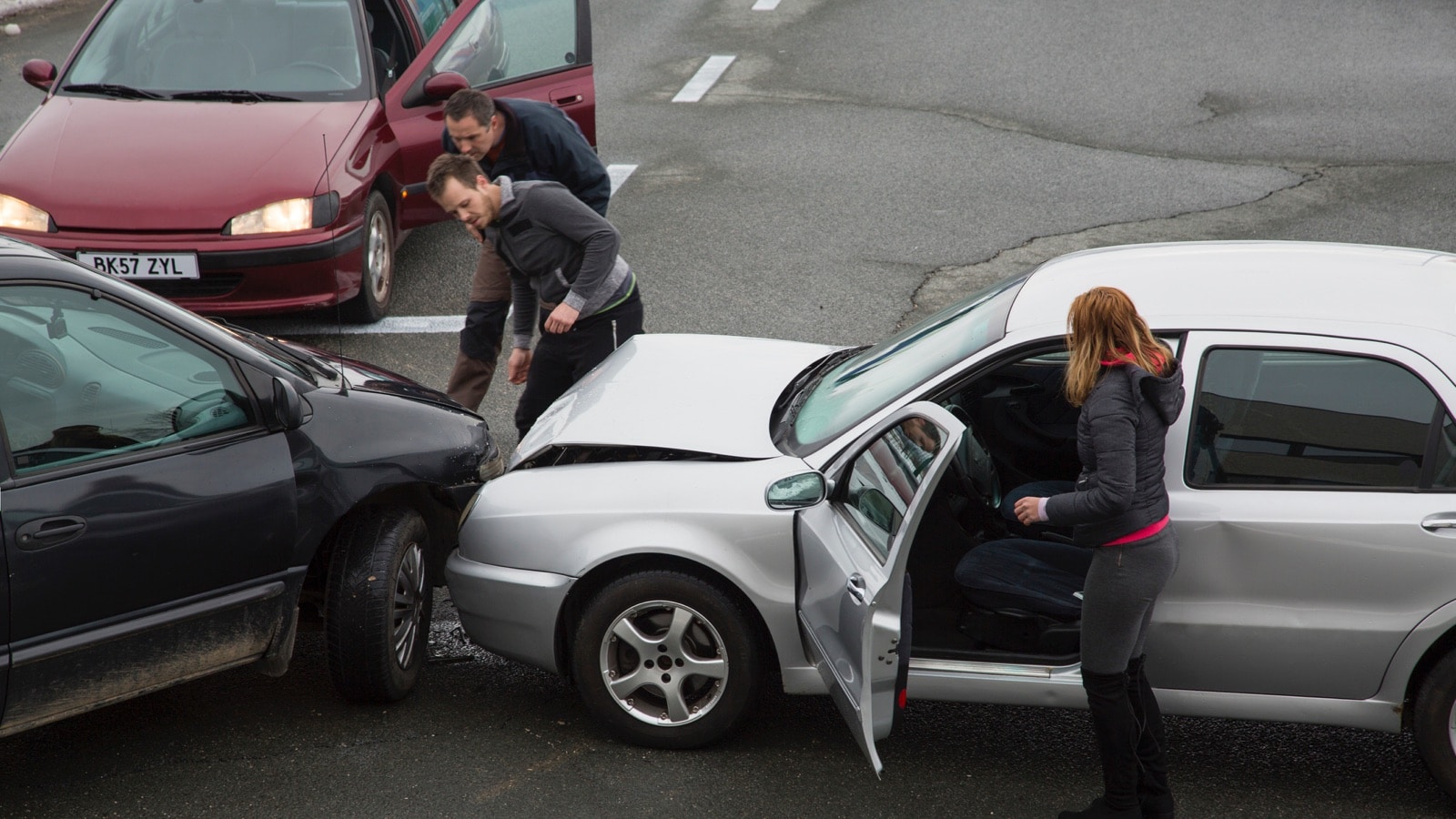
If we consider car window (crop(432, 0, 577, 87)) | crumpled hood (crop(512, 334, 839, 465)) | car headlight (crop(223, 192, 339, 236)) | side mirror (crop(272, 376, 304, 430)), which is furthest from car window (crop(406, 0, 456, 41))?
side mirror (crop(272, 376, 304, 430))

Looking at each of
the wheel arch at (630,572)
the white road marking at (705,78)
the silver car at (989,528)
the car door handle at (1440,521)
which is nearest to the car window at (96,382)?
the silver car at (989,528)

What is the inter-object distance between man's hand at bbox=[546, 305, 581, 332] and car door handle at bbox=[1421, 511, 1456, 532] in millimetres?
3221

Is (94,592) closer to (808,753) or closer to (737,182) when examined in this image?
(808,753)

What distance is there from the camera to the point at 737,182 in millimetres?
10711

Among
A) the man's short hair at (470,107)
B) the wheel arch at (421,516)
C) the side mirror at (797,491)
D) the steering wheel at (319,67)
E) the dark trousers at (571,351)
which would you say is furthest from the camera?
the steering wheel at (319,67)

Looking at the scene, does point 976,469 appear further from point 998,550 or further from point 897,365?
point 897,365

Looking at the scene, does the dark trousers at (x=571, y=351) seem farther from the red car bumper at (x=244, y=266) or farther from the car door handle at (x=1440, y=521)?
the car door handle at (x=1440, y=521)

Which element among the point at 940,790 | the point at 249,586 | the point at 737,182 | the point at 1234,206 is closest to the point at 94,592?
the point at 249,586

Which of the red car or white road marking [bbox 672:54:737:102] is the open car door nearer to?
the red car

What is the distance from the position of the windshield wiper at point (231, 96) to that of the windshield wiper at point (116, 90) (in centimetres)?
13

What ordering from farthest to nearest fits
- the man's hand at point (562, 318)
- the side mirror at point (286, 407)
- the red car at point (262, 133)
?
the red car at point (262, 133) → the man's hand at point (562, 318) → the side mirror at point (286, 407)

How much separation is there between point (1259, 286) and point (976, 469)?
1.13 m

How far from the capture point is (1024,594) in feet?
14.2

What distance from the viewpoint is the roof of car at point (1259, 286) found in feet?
13.3
